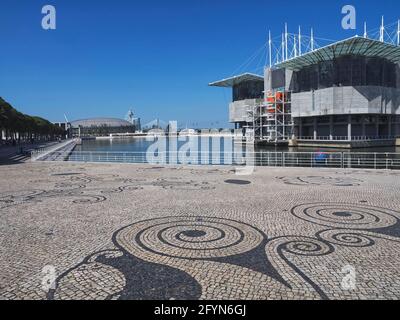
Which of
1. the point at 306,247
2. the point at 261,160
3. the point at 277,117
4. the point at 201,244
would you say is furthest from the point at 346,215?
the point at 277,117

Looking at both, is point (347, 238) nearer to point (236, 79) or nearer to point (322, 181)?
point (322, 181)

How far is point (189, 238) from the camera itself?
7.57 m

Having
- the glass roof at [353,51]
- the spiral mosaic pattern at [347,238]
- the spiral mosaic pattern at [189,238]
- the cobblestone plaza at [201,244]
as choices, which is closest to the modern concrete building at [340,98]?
the glass roof at [353,51]

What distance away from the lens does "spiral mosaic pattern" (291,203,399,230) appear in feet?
28.1

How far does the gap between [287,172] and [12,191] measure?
48.6 feet

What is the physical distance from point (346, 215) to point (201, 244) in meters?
4.81

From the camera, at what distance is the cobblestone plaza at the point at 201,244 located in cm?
513

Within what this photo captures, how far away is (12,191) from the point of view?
14.1 metres

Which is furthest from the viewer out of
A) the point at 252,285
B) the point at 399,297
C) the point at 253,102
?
the point at 253,102

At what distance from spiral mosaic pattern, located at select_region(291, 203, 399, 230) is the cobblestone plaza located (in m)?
0.03

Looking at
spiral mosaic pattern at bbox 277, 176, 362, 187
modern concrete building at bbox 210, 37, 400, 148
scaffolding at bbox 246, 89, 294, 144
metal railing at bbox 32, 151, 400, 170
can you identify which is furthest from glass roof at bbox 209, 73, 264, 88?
spiral mosaic pattern at bbox 277, 176, 362, 187

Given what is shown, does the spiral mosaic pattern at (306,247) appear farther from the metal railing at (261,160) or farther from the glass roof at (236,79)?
the glass roof at (236,79)
